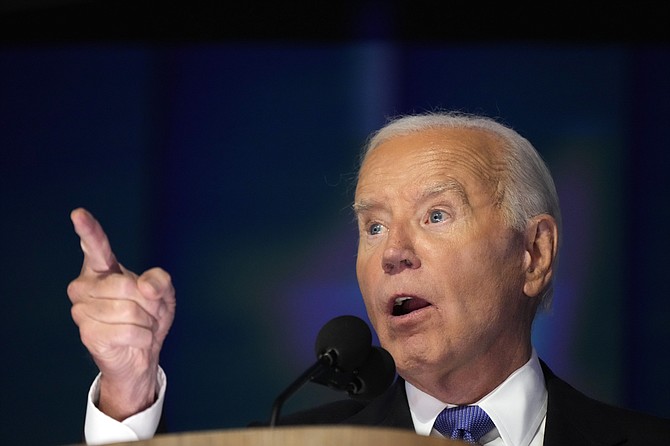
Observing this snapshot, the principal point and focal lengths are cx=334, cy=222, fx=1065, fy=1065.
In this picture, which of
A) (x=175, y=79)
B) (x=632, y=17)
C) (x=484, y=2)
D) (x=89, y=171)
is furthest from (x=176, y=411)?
Answer: (x=632, y=17)

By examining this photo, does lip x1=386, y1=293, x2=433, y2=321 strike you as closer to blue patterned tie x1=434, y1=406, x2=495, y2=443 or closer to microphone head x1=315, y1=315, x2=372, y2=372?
blue patterned tie x1=434, y1=406, x2=495, y2=443

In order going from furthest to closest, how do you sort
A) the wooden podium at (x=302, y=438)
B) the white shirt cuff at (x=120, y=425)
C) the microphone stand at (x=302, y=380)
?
the white shirt cuff at (x=120, y=425) < the microphone stand at (x=302, y=380) < the wooden podium at (x=302, y=438)

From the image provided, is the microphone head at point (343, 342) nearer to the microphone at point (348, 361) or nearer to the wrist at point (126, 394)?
the microphone at point (348, 361)

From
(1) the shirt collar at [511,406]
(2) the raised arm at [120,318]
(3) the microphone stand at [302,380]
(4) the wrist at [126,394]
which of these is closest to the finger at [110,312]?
(2) the raised arm at [120,318]

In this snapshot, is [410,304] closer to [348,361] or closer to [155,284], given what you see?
[348,361]

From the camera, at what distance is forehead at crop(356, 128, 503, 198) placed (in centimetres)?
256

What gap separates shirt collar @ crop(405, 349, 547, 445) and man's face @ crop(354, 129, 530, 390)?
0.05 metres

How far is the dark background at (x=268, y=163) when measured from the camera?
3.04 m

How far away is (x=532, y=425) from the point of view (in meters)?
2.43

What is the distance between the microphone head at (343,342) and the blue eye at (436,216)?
0.64 meters

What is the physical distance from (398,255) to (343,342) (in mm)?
592

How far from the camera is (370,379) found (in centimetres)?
195

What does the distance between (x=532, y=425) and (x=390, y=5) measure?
57.9 inches

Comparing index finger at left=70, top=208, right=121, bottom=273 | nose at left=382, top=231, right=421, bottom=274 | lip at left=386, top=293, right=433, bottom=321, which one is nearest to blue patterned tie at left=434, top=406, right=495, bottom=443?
lip at left=386, top=293, right=433, bottom=321
